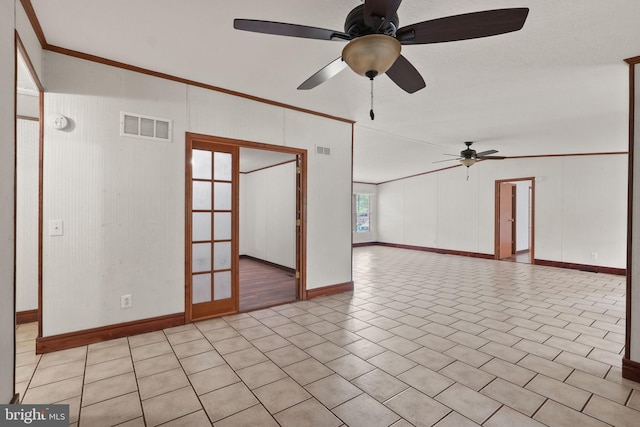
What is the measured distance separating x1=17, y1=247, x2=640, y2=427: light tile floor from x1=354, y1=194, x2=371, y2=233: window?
7.48m

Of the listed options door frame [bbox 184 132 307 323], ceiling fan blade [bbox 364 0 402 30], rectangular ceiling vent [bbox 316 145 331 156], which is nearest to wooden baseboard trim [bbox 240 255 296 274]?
door frame [bbox 184 132 307 323]

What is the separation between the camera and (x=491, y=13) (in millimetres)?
1639

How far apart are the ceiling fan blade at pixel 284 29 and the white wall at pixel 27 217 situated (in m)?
3.38

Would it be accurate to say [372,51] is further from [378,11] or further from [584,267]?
[584,267]

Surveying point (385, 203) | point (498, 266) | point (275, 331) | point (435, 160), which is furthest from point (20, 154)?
point (385, 203)

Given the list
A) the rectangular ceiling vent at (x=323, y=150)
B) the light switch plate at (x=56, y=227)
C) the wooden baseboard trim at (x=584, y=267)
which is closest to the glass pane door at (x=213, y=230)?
the light switch plate at (x=56, y=227)

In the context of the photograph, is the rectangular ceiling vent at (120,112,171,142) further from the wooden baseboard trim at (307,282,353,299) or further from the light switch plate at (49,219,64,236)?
the wooden baseboard trim at (307,282,353,299)

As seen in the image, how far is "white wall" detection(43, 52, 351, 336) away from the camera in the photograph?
281 centimetres

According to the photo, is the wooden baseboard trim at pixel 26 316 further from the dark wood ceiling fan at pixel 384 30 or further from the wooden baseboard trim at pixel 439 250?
the wooden baseboard trim at pixel 439 250

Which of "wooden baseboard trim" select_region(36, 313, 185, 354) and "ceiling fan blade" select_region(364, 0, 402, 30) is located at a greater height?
"ceiling fan blade" select_region(364, 0, 402, 30)

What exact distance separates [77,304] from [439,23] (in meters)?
3.75

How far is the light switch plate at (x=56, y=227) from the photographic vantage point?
9.14ft

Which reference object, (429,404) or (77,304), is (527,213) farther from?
(77,304)

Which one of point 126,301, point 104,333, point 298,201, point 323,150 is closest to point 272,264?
point 298,201
